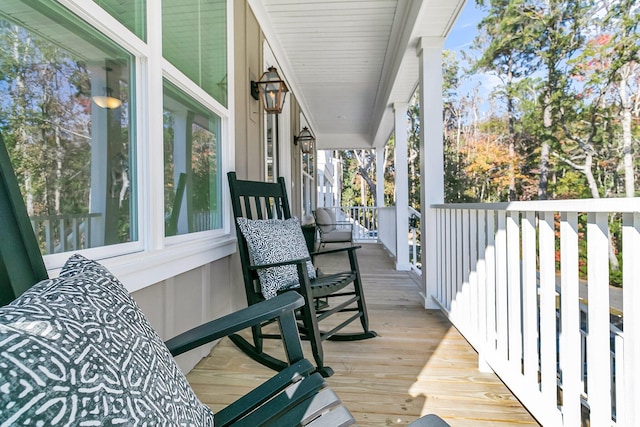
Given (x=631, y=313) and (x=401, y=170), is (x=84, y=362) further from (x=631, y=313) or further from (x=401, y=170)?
(x=401, y=170)

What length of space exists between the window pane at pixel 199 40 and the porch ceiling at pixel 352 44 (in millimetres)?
847

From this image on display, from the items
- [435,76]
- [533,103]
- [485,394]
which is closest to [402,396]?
[485,394]

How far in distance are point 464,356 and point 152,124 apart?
6.55ft

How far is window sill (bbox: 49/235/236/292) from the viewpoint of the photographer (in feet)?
3.99

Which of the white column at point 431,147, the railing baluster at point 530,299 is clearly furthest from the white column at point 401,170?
the railing baluster at point 530,299

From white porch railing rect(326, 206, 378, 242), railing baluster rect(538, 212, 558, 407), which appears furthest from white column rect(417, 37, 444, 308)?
white porch railing rect(326, 206, 378, 242)

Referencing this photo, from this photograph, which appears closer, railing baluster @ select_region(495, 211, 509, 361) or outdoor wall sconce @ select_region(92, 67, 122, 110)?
outdoor wall sconce @ select_region(92, 67, 122, 110)

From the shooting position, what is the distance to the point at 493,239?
1.71 meters

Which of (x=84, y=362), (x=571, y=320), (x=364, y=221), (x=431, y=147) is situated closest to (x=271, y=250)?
(x=571, y=320)

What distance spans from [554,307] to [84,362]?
1390mm

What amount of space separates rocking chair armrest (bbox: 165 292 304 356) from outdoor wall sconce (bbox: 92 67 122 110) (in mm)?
864

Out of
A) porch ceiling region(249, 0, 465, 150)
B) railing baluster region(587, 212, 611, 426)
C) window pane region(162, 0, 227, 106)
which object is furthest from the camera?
porch ceiling region(249, 0, 465, 150)

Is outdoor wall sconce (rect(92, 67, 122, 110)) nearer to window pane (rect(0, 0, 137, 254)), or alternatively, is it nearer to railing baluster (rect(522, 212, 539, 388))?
window pane (rect(0, 0, 137, 254))

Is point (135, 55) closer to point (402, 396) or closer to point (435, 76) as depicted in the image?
point (402, 396)
